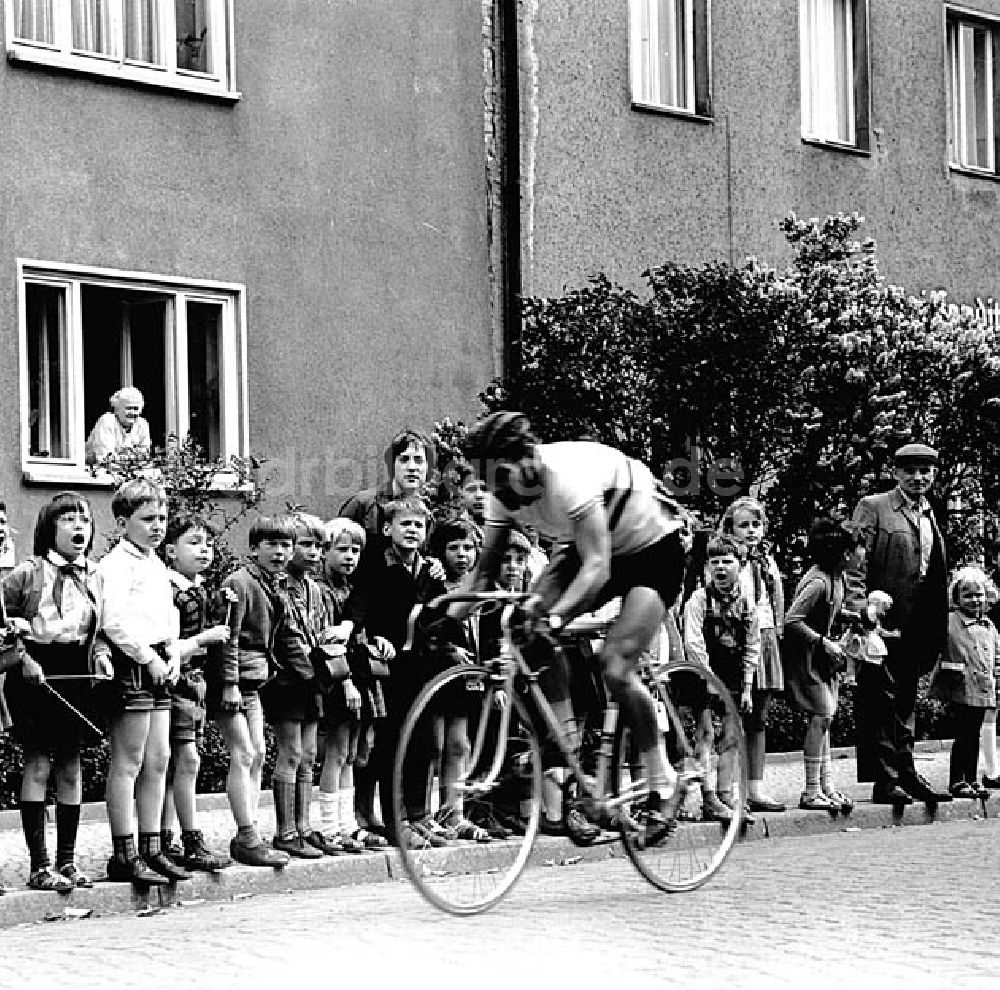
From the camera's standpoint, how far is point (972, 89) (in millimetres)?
27641

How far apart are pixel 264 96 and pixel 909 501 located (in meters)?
→ 7.07

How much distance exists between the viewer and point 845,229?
21219 millimetres

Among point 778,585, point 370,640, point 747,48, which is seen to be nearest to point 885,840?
point 778,585

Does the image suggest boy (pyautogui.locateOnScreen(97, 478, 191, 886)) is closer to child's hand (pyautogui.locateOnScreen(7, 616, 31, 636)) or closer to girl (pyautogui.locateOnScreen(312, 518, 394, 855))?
child's hand (pyautogui.locateOnScreen(7, 616, 31, 636))

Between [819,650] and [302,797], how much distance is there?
3986mm

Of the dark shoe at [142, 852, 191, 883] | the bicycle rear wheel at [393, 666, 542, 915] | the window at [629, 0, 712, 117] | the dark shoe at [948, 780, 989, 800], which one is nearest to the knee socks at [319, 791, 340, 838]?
the dark shoe at [142, 852, 191, 883]

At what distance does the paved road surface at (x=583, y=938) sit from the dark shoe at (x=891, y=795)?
312 cm

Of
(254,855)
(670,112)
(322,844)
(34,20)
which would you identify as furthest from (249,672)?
(670,112)

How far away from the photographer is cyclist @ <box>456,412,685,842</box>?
10.1 meters

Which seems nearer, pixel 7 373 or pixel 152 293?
pixel 7 373

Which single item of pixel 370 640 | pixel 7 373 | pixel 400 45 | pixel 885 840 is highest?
pixel 400 45

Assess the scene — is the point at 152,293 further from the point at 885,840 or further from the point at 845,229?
the point at 885,840

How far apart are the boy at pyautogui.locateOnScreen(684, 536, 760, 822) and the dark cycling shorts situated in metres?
4.21

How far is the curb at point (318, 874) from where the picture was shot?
37.0 ft
